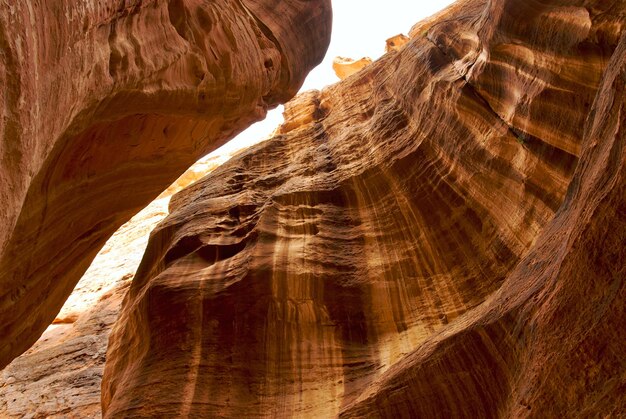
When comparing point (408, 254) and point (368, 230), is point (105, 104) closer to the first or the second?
point (368, 230)

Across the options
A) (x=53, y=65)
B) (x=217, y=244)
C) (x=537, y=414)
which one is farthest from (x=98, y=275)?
(x=537, y=414)

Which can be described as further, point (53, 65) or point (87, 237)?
point (87, 237)

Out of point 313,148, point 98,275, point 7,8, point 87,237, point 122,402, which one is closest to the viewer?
point 7,8

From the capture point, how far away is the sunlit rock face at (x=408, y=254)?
209 inches

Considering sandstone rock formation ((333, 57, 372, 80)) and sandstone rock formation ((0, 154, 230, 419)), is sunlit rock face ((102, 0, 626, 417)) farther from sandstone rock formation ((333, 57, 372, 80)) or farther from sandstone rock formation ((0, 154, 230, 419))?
sandstone rock formation ((333, 57, 372, 80))

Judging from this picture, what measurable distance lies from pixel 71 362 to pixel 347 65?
22435 millimetres

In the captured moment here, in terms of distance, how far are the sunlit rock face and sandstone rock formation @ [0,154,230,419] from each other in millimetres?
4354

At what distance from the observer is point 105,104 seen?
7.09 m

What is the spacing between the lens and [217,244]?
9539mm

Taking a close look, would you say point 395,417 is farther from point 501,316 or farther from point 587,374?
point 587,374

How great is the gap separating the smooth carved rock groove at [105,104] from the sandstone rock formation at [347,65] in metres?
19.2

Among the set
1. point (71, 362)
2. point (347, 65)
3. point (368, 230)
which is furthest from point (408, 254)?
point (347, 65)

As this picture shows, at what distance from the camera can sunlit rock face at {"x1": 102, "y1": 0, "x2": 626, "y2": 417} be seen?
5.31 meters

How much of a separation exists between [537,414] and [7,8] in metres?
4.28
